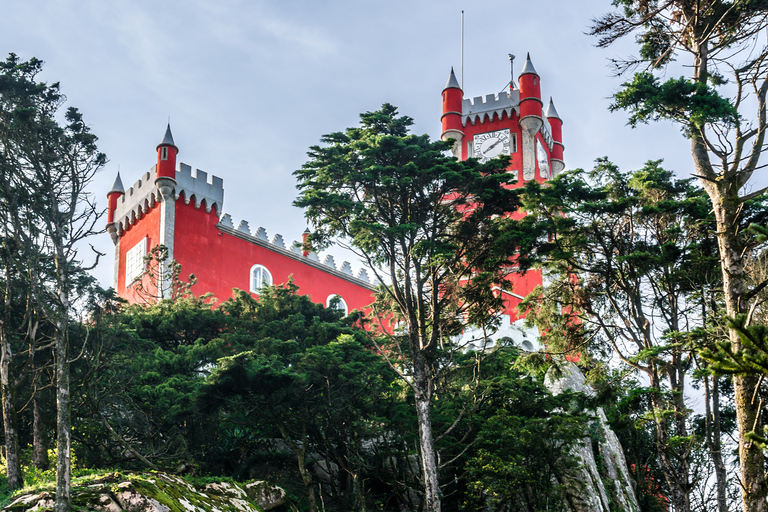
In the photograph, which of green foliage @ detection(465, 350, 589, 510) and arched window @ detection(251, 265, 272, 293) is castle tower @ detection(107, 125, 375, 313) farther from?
green foliage @ detection(465, 350, 589, 510)

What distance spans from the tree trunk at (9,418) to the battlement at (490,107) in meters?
25.7

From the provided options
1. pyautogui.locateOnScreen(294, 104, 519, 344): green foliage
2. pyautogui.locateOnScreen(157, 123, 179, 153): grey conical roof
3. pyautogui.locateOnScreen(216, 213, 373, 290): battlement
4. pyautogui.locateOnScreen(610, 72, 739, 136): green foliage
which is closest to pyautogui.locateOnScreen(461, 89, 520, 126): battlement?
pyautogui.locateOnScreen(216, 213, 373, 290): battlement

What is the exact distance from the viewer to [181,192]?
26.2 m

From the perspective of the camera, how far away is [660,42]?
11414 millimetres

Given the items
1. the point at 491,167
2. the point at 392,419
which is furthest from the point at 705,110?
the point at 392,419

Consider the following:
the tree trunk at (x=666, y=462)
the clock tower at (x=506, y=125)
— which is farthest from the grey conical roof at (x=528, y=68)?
the tree trunk at (x=666, y=462)

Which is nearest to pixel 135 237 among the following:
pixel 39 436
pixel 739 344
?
pixel 39 436

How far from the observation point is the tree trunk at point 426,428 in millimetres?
13469

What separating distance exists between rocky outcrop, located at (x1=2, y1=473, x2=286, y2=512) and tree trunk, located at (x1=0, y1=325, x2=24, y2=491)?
2.57 metres

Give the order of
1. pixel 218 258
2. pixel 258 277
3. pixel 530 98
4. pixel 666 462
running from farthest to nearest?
1. pixel 530 98
2. pixel 258 277
3. pixel 218 258
4. pixel 666 462

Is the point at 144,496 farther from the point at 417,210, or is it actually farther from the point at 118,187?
the point at 118,187

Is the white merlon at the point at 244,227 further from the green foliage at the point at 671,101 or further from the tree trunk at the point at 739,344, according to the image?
the tree trunk at the point at 739,344

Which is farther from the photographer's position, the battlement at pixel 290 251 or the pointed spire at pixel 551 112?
the pointed spire at pixel 551 112

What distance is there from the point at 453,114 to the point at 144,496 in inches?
1099
